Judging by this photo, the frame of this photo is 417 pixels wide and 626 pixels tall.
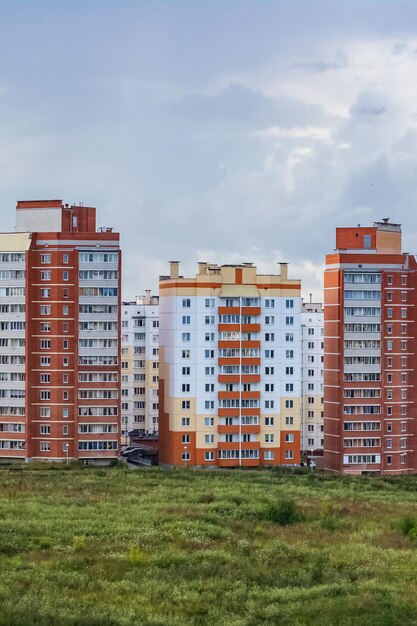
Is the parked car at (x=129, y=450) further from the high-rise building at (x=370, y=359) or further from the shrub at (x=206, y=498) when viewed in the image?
the shrub at (x=206, y=498)

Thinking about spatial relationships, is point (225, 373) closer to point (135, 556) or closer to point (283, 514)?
point (283, 514)

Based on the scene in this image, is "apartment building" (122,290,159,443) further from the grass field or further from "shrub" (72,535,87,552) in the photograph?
"shrub" (72,535,87,552)

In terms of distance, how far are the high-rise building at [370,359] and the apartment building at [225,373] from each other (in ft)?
12.9

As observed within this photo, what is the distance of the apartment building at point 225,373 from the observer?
72.2m

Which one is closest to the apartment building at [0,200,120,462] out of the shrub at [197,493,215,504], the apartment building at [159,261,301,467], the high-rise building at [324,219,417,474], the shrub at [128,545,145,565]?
the apartment building at [159,261,301,467]

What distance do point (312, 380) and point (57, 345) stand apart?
84.8 feet

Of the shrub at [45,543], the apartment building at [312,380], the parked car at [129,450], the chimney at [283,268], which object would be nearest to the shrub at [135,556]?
the shrub at [45,543]

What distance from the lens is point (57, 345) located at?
7062 cm

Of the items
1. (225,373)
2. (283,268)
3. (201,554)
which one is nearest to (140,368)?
(225,373)

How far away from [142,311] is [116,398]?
20.4m

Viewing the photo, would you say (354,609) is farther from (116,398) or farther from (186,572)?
(116,398)

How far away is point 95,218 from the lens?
74312mm

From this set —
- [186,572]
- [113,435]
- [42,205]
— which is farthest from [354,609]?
[42,205]

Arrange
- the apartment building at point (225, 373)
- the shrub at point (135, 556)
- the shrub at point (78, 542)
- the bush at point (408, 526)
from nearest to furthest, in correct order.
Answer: the shrub at point (135, 556) → the shrub at point (78, 542) → the bush at point (408, 526) → the apartment building at point (225, 373)
